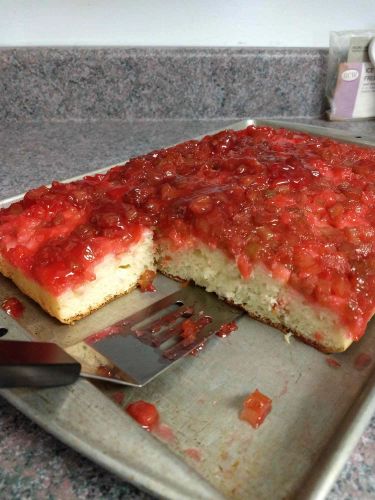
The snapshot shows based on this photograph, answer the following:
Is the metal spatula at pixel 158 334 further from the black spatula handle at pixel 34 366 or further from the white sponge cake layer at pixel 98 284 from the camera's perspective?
the white sponge cake layer at pixel 98 284

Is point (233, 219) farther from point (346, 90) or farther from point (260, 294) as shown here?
point (346, 90)

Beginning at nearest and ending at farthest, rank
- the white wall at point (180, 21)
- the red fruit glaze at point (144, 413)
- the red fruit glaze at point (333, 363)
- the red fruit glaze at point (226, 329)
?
1. the red fruit glaze at point (144, 413)
2. the red fruit glaze at point (333, 363)
3. the red fruit glaze at point (226, 329)
4. the white wall at point (180, 21)

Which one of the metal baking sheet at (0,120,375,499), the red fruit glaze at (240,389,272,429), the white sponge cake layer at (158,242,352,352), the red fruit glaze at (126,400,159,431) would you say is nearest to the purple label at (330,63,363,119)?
the white sponge cake layer at (158,242,352,352)

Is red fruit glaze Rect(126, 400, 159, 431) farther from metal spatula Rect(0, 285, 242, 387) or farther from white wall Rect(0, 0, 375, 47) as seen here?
white wall Rect(0, 0, 375, 47)

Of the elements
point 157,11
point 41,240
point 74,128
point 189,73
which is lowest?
point 74,128

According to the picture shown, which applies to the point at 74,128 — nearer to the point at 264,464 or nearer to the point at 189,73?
the point at 189,73

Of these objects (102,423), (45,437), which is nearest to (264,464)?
(102,423)

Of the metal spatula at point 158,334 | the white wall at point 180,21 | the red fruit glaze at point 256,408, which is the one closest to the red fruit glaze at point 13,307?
the metal spatula at point 158,334
